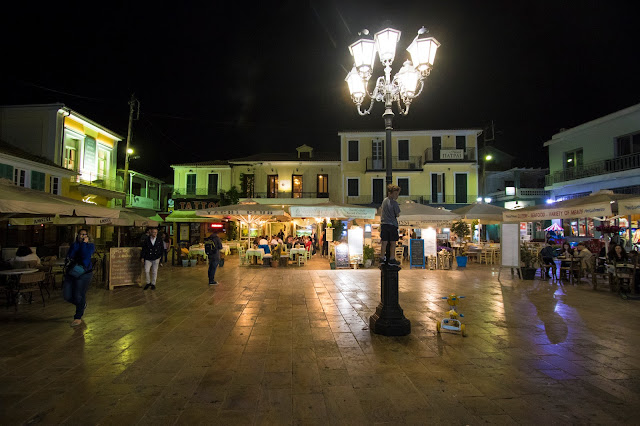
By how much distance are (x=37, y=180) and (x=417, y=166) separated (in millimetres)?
23132

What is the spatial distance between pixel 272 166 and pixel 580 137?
20.2m

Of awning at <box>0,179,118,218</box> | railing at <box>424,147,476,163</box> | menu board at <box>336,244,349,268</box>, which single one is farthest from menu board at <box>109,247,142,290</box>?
railing at <box>424,147,476,163</box>

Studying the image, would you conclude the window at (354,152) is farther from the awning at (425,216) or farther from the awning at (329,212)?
the awning at (329,212)

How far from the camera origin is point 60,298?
22.7 feet

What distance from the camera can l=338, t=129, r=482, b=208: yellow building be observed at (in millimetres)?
24984

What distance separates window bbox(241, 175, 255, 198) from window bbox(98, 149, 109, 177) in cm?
917

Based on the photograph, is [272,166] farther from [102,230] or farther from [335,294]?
[335,294]

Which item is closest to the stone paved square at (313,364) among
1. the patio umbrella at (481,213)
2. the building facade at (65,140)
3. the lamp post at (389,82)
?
the lamp post at (389,82)

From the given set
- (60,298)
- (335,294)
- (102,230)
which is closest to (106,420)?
(335,294)

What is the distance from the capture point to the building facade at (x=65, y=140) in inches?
612

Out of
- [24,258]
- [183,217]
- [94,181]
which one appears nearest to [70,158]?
[94,181]

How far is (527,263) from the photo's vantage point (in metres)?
10.0

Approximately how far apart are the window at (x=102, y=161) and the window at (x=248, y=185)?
9165mm

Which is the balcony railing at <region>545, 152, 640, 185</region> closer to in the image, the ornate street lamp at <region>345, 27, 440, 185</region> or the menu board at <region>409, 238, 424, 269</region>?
the menu board at <region>409, 238, 424, 269</region>
